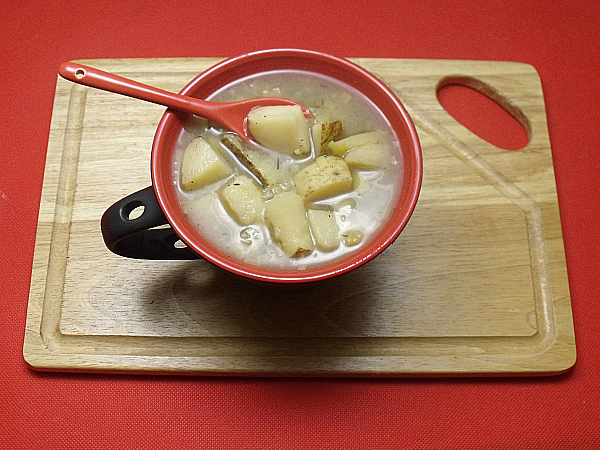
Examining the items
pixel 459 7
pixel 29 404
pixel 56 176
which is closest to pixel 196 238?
Result: pixel 56 176

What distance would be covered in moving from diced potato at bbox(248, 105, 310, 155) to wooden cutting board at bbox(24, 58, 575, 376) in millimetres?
343

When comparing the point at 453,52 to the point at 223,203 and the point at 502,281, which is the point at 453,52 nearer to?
the point at 502,281

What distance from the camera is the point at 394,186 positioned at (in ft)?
3.93

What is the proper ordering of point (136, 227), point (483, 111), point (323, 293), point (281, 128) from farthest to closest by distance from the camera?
point (483, 111), point (323, 293), point (281, 128), point (136, 227)

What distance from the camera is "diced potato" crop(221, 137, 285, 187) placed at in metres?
1.20

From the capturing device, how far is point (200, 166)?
3.86 ft

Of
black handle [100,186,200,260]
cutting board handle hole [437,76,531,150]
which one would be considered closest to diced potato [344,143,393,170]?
black handle [100,186,200,260]

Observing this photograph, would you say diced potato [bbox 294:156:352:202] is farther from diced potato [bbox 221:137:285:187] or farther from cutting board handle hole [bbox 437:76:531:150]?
cutting board handle hole [bbox 437:76:531:150]

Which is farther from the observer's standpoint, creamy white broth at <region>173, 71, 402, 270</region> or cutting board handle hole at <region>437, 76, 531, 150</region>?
cutting board handle hole at <region>437, 76, 531, 150</region>

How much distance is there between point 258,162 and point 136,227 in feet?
0.90

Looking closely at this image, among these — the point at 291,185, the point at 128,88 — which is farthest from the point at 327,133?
the point at 128,88

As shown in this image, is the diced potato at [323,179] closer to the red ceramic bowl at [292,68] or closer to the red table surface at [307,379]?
the red ceramic bowl at [292,68]

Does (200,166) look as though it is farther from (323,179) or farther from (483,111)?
(483,111)

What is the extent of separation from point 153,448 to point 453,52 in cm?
Answer: 138
